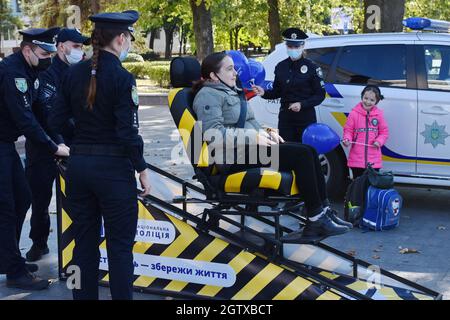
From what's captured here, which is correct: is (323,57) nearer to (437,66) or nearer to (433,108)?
(437,66)

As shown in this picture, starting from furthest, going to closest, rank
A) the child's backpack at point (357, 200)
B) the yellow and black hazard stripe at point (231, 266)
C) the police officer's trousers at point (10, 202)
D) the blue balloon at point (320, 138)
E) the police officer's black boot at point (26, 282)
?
the child's backpack at point (357, 200) < the blue balloon at point (320, 138) < the police officer's black boot at point (26, 282) < the police officer's trousers at point (10, 202) < the yellow and black hazard stripe at point (231, 266)

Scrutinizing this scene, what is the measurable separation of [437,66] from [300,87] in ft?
5.08

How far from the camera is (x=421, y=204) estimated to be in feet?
27.4

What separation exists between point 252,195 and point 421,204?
3993 mm

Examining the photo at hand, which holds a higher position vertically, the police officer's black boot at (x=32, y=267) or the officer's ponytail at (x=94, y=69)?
the officer's ponytail at (x=94, y=69)

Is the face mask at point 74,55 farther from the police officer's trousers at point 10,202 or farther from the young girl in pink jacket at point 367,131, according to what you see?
the young girl in pink jacket at point 367,131

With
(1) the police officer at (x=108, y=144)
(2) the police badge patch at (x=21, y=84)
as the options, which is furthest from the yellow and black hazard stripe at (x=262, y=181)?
(2) the police badge patch at (x=21, y=84)

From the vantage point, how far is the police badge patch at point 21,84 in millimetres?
5102

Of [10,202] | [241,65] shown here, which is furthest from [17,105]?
[241,65]

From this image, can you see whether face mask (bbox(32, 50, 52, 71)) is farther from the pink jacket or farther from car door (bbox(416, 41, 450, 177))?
A: car door (bbox(416, 41, 450, 177))

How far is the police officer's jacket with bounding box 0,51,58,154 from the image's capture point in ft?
16.6

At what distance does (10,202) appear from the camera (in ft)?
17.3

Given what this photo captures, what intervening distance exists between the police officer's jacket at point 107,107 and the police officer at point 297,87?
12.2ft

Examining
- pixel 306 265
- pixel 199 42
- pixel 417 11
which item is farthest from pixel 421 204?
pixel 417 11
